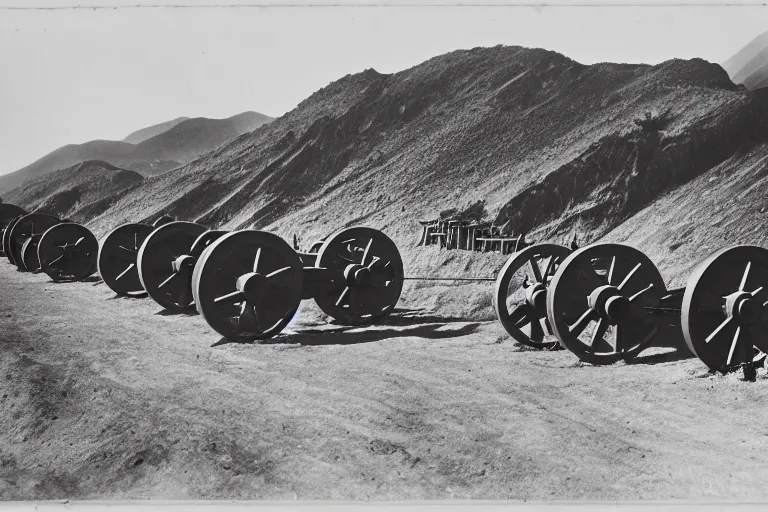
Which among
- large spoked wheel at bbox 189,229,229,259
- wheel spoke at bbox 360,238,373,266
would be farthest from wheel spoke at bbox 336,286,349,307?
large spoked wheel at bbox 189,229,229,259

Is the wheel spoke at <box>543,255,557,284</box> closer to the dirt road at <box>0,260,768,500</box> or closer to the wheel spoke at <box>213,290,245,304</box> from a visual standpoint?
the dirt road at <box>0,260,768,500</box>

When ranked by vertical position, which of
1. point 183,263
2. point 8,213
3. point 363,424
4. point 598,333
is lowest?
point 598,333

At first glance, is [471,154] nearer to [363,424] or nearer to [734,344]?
[734,344]

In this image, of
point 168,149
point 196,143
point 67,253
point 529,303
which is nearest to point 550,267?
point 529,303

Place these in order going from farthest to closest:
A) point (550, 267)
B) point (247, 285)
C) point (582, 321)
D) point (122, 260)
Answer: point (122, 260)
point (550, 267)
point (247, 285)
point (582, 321)

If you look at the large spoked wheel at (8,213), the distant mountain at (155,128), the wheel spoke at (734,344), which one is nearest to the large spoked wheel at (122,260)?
the distant mountain at (155,128)

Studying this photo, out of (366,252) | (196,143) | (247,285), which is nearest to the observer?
(247,285)

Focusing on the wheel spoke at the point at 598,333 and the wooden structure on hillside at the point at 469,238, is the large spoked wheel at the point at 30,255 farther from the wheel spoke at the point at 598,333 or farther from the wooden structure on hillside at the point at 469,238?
the wheel spoke at the point at 598,333
